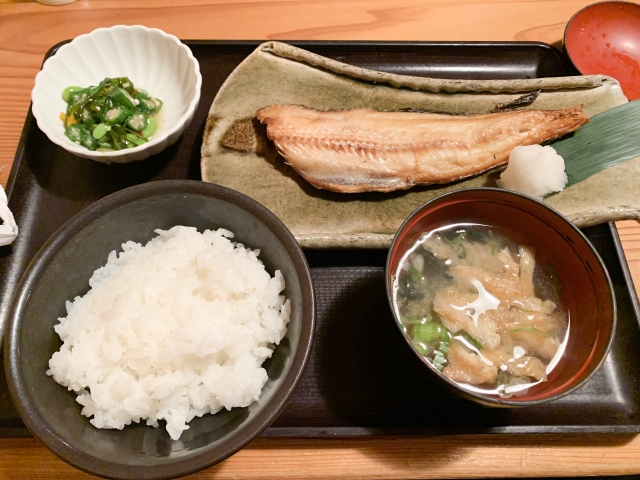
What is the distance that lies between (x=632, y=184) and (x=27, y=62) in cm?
332

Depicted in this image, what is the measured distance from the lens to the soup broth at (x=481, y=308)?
154 cm

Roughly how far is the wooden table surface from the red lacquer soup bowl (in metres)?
0.42

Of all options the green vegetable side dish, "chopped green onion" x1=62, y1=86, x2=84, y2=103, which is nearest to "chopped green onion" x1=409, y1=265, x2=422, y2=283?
the green vegetable side dish

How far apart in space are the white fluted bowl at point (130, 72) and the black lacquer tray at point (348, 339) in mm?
135

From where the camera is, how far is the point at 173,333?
4.83ft

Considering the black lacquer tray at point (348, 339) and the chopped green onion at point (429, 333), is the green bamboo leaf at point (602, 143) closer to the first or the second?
the black lacquer tray at point (348, 339)

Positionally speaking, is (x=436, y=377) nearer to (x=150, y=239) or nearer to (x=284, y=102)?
(x=150, y=239)

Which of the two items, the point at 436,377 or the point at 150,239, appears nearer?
the point at 436,377

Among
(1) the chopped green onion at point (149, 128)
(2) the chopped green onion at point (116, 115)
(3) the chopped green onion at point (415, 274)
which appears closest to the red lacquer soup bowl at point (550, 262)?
(3) the chopped green onion at point (415, 274)

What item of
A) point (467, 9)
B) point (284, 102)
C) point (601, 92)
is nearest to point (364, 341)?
point (284, 102)

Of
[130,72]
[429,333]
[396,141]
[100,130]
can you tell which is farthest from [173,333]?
[130,72]

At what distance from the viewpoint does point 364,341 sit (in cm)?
181

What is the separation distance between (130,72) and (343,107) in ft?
3.94

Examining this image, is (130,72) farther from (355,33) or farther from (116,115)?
(355,33)
